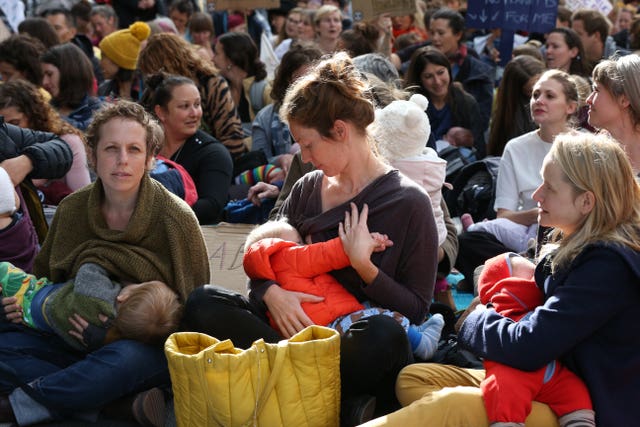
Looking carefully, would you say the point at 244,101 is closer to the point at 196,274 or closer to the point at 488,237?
the point at 488,237

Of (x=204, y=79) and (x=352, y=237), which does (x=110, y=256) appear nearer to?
(x=352, y=237)

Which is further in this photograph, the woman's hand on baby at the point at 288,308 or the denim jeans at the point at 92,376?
the denim jeans at the point at 92,376

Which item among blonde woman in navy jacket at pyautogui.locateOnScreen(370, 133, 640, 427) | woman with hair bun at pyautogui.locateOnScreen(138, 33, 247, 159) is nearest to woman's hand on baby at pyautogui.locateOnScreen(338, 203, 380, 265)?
blonde woman in navy jacket at pyautogui.locateOnScreen(370, 133, 640, 427)

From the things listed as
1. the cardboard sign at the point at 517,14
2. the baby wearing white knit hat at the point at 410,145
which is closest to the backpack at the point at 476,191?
the baby wearing white knit hat at the point at 410,145

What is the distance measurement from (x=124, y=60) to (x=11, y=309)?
4388 millimetres

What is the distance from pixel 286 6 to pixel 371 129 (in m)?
9.07

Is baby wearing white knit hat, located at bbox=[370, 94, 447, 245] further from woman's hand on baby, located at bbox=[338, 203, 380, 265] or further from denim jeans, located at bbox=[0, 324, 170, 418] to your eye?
denim jeans, located at bbox=[0, 324, 170, 418]

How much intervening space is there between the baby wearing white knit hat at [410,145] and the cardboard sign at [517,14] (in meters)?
3.82

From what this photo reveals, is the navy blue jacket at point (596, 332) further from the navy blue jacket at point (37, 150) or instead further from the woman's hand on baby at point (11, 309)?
the navy blue jacket at point (37, 150)

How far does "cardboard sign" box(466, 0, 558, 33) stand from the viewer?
789 cm

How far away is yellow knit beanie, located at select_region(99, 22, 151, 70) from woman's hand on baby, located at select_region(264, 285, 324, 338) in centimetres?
489

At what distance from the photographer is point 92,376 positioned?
3.65 m

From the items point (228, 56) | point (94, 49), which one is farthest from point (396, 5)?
point (94, 49)

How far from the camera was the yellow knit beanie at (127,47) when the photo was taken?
8000mm
